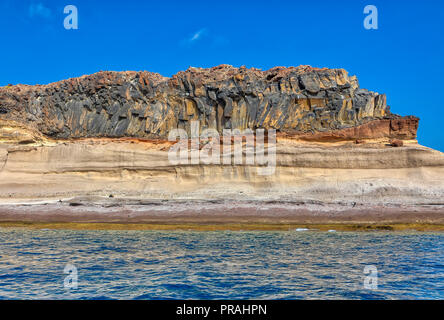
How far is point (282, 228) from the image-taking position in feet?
62.2

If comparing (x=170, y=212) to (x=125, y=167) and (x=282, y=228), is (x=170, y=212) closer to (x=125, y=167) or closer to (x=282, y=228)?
(x=282, y=228)

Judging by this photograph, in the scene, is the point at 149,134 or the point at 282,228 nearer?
the point at 282,228

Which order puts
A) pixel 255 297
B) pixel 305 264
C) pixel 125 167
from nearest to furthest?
pixel 255 297 → pixel 305 264 → pixel 125 167

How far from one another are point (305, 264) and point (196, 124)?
20884 millimetres

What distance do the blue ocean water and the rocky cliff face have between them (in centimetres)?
1255

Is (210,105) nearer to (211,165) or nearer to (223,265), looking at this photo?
(211,165)

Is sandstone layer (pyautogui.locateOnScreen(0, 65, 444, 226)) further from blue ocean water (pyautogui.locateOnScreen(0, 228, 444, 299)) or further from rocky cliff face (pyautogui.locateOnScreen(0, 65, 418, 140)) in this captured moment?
blue ocean water (pyautogui.locateOnScreen(0, 228, 444, 299))

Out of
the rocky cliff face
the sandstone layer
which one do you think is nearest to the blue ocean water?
the sandstone layer

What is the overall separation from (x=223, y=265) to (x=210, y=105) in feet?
69.6

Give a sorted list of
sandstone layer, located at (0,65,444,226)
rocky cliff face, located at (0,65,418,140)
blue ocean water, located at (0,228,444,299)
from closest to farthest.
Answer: blue ocean water, located at (0,228,444,299), sandstone layer, located at (0,65,444,226), rocky cliff face, located at (0,65,418,140)

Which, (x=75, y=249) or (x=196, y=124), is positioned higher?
(x=196, y=124)

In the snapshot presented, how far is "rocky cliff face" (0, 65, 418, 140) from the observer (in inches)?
1100

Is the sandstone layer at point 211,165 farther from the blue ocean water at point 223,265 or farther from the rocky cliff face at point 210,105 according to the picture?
the blue ocean water at point 223,265

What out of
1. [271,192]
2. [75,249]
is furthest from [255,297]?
[271,192]
